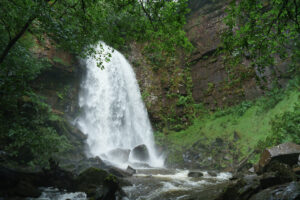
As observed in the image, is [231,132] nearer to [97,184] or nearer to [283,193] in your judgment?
[97,184]

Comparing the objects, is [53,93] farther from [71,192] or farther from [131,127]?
[71,192]

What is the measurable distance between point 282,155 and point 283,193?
144 inches

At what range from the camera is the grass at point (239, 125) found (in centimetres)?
1085

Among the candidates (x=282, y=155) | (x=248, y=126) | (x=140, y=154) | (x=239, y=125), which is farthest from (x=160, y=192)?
(x=239, y=125)

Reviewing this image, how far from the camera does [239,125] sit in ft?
42.8

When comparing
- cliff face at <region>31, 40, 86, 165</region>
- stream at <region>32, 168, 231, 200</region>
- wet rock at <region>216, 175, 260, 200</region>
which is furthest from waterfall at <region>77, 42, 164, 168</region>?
wet rock at <region>216, 175, 260, 200</region>

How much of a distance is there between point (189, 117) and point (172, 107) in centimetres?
192

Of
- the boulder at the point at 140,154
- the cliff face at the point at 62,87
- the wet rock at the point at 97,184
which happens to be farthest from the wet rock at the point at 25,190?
the boulder at the point at 140,154

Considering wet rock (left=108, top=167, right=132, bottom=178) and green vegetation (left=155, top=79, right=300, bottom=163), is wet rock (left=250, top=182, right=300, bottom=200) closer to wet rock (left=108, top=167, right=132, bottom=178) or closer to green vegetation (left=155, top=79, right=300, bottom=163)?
green vegetation (left=155, top=79, right=300, bottom=163)

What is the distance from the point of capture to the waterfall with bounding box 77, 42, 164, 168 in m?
15.0

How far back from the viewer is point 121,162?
1224 centimetres

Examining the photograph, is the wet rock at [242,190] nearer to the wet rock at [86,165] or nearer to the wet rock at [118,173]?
the wet rock at [118,173]

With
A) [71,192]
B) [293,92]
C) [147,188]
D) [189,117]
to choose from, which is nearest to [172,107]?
[189,117]

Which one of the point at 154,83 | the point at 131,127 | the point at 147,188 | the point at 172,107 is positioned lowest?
the point at 147,188
